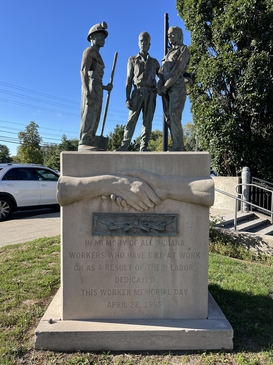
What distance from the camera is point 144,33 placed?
3.65 metres

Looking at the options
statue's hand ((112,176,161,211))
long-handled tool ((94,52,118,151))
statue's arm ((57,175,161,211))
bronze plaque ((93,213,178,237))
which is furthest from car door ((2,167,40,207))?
statue's hand ((112,176,161,211))

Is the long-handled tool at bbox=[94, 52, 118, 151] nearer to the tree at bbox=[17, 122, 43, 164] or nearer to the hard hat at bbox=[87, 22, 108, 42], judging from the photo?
the hard hat at bbox=[87, 22, 108, 42]

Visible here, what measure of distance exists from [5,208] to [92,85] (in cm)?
748

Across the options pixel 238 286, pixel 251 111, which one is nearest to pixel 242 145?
pixel 251 111

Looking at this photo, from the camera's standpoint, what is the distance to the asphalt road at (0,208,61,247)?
7333 millimetres

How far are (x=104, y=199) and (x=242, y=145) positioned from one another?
8.96 meters

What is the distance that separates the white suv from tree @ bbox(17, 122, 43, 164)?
24.7 metres

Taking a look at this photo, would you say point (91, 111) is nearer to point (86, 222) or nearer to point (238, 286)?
point (86, 222)

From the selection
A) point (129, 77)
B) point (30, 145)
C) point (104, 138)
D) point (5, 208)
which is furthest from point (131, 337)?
point (30, 145)

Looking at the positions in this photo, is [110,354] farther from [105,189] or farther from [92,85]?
[92,85]

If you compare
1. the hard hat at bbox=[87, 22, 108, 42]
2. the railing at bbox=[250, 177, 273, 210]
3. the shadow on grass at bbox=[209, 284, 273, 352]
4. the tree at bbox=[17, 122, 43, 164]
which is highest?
the tree at bbox=[17, 122, 43, 164]

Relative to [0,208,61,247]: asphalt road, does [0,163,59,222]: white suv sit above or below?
above

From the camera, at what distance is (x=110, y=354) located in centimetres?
284

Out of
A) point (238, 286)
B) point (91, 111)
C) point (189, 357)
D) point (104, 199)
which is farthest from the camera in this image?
point (238, 286)
